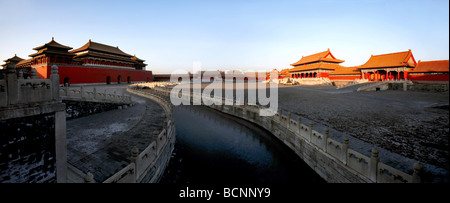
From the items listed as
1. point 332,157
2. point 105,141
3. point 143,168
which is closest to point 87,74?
point 105,141

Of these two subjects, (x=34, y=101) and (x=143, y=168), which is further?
(x=143, y=168)

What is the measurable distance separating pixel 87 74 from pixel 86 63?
2499mm

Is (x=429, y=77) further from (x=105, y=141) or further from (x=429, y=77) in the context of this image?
(x=105, y=141)

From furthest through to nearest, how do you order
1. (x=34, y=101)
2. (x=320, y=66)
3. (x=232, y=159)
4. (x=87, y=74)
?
1. (x=320, y=66)
2. (x=87, y=74)
3. (x=232, y=159)
4. (x=34, y=101)

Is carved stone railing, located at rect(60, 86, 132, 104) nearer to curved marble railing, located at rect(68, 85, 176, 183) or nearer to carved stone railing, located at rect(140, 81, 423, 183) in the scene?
curved marble railing, located at rect(68, 85, 176, 183)

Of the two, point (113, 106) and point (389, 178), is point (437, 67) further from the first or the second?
point (113, 106)

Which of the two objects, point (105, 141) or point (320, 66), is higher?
point (320, 66)

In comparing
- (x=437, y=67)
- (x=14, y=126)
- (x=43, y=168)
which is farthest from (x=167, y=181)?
(x=437, y=67)

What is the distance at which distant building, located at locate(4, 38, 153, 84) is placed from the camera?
28.5m

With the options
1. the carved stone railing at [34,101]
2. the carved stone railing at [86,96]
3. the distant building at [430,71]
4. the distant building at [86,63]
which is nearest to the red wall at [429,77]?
the distant building at [430,71]

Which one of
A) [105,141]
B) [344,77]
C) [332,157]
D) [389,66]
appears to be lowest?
[332,157]

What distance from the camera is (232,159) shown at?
9328 mm

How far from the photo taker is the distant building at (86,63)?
28.5 meters

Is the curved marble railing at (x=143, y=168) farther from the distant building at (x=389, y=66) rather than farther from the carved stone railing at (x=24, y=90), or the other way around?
the distant building at (x=389, y=66)
